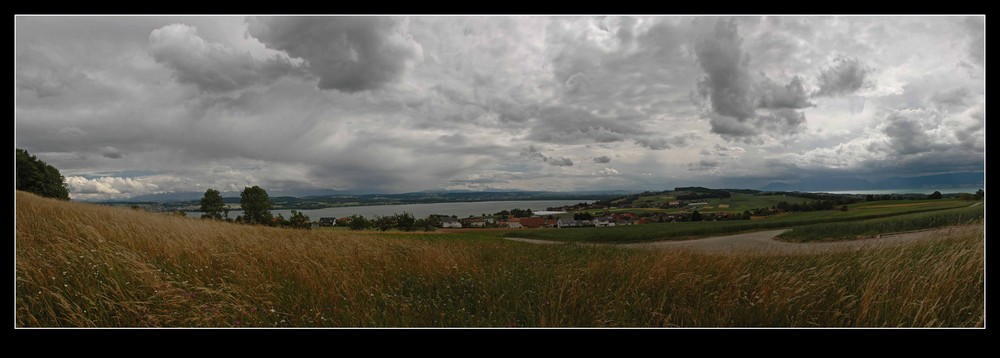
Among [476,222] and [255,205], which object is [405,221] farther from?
[255,205]

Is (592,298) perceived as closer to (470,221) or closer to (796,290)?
(796,290)

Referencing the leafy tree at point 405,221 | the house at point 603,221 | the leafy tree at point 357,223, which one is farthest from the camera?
the leafy tree at point 405,221

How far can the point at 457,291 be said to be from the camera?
17.2 feet

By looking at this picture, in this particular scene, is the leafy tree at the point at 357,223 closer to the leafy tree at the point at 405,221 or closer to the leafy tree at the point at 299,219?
the leafy tree at the point at 299,219

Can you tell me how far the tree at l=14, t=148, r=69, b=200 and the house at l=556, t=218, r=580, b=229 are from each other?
35220 mm

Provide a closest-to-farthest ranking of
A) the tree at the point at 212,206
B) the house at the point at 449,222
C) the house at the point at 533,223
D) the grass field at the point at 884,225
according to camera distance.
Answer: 1. the grass field at the point at 884,225
2. the tree at the point at 212,206
3. the house at the point at 449,222
4. the house at the point at 533,223

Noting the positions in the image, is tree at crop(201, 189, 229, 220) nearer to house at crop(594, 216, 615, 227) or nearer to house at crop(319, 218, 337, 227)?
house at crop(319, 218, 337, 227)

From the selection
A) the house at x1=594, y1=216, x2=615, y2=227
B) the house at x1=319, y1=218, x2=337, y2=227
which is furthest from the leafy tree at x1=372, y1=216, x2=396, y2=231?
the house at x1=594, y1=216, x2=615, y2=227

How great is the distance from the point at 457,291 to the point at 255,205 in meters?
17.0

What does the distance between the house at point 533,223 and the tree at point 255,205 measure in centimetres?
1630

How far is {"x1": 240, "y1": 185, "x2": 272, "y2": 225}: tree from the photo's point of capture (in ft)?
58.5

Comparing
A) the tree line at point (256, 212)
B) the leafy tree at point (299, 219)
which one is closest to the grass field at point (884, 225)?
the tree line at point (256, 212)

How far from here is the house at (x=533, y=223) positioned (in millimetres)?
27155
